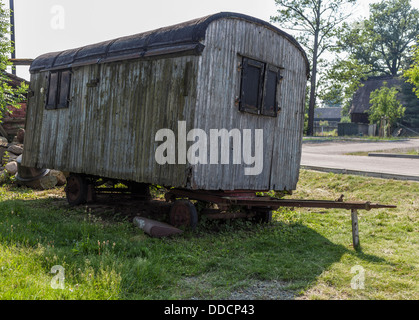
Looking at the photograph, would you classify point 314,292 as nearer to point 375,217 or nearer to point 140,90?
point 375,217

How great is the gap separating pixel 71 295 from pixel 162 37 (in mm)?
5879

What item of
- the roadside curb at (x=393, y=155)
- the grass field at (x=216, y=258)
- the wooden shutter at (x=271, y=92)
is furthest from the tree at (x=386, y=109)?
the wooden shutter at (x=271, y=92)

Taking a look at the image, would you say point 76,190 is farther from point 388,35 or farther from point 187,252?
point 388,35

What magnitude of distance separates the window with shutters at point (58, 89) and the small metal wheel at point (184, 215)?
4.98 m

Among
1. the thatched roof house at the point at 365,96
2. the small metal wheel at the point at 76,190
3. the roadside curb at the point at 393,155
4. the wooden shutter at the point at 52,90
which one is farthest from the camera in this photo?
the thatched roof house at the point at 365,96

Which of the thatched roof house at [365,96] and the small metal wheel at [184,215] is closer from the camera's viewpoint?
the small metal wheel at [184,215]

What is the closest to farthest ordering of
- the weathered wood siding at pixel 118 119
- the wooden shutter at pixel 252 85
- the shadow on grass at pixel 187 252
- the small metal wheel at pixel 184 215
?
the shadow on grass at pixel 187 252 < the small metal wheel at pixel 184 215 < the weathered wood siding at pixel 118 119 < the wooden shutter at pixel 252 85

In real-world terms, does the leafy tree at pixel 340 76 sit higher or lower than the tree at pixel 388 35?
lower

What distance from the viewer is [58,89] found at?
11.6m

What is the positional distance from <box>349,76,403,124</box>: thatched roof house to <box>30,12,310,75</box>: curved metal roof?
38.2m

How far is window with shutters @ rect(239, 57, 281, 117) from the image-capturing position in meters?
8.58

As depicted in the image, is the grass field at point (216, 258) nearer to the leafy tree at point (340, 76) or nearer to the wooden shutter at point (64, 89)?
the wooden shutter at point (64, 89)

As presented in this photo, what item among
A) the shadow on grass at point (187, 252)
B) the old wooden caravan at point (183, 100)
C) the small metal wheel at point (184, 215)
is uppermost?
the old wooden caravan at point (183, 100)

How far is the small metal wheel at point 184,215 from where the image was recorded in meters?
7.96
